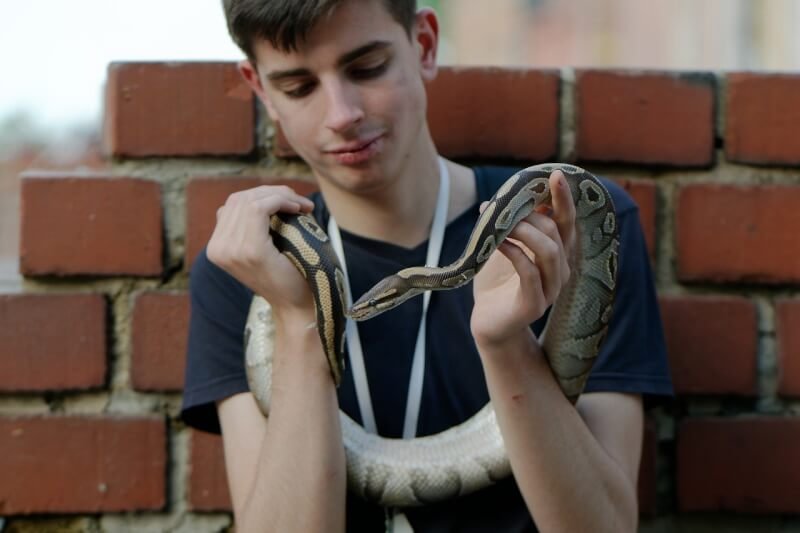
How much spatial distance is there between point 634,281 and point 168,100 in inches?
41.4

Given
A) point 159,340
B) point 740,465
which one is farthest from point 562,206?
point 159,340

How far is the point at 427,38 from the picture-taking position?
2.44 meters

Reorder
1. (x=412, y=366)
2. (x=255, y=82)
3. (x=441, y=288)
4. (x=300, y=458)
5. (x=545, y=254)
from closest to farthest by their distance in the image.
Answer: (x=545, y=254) → (x=441, y=288) → (x=300, y=458) → (x=412, y=366) → (x=255, y=82)

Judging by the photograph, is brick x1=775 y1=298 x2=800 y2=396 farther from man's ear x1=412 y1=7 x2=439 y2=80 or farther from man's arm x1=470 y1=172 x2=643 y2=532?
man's ear x1=412 y1=7 x2=439 y2=80

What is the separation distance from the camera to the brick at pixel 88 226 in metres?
2.38

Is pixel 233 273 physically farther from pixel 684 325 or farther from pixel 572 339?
pixel 684 325

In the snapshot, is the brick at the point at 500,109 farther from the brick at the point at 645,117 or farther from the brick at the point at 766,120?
the brick at the point at 766,120

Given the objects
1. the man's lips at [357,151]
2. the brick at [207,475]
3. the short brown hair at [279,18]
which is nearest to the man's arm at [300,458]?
the brick at [207,475]

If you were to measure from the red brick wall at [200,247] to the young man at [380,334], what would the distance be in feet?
0.41

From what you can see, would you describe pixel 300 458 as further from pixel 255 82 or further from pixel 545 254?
pixel 255 82

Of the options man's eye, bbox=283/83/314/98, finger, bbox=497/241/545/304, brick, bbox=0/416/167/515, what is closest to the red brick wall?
brick, bbox=0/416/167/515

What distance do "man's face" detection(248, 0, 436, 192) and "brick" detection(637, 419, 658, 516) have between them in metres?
0.80

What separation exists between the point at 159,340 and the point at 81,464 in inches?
12.2

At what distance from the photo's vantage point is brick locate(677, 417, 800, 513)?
2396mm
